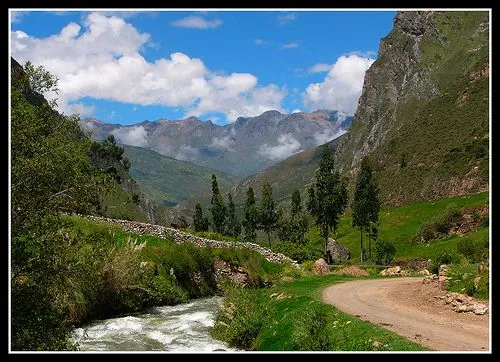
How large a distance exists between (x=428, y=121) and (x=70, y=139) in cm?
18405

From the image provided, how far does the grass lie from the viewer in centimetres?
1902

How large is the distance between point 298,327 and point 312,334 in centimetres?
97

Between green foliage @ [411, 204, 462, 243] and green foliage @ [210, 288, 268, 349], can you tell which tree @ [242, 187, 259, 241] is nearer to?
green foliage @ [411, 204, 462, 243]

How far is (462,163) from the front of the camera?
12962cm

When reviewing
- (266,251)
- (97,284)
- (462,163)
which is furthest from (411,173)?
(97,284)

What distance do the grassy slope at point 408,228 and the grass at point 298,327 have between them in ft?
161

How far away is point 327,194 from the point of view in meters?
75.4

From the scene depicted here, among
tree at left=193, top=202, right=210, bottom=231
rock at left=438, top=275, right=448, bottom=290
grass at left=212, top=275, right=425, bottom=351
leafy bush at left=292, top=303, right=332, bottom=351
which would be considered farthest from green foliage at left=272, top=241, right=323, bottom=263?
tree at left=193, top=202, right=210, bottom=231

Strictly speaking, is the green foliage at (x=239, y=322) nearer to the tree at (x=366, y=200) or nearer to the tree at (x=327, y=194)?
the tree at (x=327, y=194)

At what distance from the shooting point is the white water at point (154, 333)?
82.1ft

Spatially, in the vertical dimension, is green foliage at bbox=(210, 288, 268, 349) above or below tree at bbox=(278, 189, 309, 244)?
below

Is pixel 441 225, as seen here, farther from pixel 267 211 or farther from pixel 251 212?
pixel 251 212

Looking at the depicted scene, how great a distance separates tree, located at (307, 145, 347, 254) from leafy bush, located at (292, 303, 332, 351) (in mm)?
51526

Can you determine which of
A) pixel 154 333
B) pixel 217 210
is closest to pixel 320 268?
pixel 154 333
